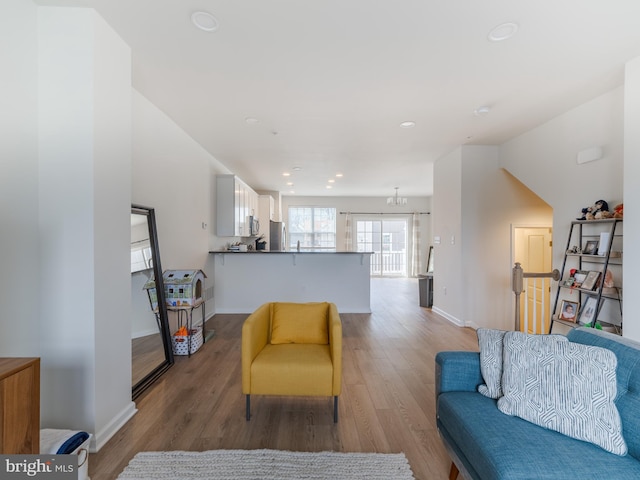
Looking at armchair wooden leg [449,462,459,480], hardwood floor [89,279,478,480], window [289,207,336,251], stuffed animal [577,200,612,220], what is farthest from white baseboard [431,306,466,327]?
window [289,207,336,251]

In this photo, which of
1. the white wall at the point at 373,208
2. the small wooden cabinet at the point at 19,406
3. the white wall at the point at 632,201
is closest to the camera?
the small wooden cabinet at the point at 19,406

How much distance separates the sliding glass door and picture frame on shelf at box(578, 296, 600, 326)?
273 inches

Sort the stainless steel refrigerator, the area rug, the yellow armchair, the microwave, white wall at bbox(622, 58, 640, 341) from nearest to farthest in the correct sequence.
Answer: the area rug
the yellow armchair
white wall at bbox(622, 58, 640, 341)
the microwave
the stainless steel refrigerator

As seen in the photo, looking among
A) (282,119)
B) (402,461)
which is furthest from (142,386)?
(282,119)

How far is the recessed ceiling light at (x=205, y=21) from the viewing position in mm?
1853

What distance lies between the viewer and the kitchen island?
205 inches

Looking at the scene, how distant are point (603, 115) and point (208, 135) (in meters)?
4.46

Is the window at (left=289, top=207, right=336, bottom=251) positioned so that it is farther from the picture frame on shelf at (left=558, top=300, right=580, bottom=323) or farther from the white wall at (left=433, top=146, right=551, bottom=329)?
the picture frame on shelf at (left=558, top=300, right=580, bottom=323)

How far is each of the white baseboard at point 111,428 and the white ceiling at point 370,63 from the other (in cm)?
262

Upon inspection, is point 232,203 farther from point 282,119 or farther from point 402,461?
point 402,461

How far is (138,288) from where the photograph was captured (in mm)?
2691

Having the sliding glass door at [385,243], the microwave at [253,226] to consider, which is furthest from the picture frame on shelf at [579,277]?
the sliding glass door at [385,243]

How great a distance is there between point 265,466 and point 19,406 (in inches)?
47.1

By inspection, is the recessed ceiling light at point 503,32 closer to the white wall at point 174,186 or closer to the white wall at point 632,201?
the white wall at point 632,201
